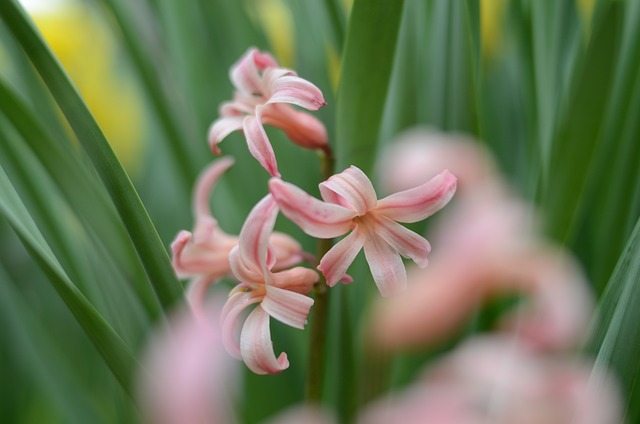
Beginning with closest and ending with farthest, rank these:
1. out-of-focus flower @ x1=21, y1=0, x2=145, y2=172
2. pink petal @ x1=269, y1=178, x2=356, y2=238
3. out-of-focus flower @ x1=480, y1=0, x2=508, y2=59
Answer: pink petal @ x1=269, y1=178, x2=356, y2=238 < out-of-focus flower @ x1=480, y1=0, x2=508, y2=59 < out-of-focus flower @ x1=21, y1=0, x2=145, y2=172

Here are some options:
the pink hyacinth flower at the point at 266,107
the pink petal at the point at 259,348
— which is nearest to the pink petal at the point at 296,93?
the pink hyacinth flower at the point at 266,107

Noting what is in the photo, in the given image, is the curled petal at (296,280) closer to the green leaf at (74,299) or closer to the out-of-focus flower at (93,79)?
the green leaf at (74,299)

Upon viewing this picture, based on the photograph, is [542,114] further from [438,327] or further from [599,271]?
[438,327]

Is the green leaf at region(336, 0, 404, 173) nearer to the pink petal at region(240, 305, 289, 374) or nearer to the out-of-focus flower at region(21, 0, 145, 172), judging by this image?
the pink petal at region(240, 305, 289, 374)

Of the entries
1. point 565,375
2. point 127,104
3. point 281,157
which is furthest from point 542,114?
point 127,104

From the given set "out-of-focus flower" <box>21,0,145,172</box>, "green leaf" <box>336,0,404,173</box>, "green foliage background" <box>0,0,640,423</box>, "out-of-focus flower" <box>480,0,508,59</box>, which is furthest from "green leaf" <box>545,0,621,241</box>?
"out-of-focus flower" <box>21,0,145,172</box>

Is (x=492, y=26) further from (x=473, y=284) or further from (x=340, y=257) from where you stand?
(x=473, y=284)
